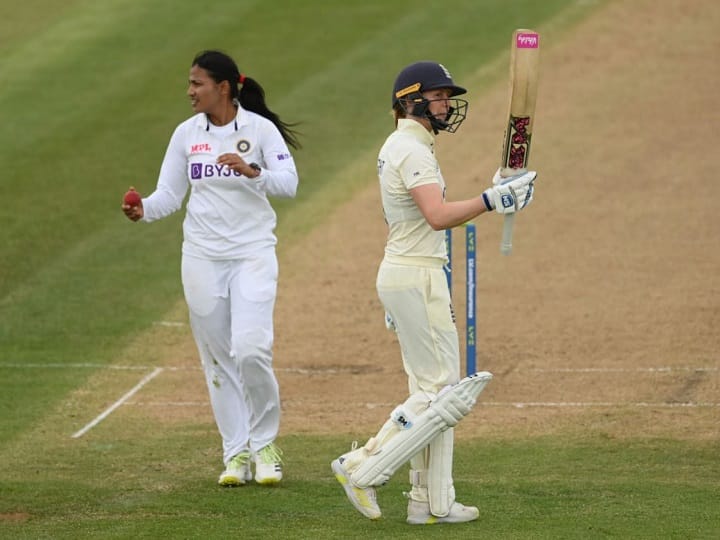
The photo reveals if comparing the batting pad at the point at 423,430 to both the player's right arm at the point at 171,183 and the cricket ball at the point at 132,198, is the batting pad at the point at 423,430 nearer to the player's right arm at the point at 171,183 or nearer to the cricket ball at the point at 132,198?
the cricket ball at the point at 132,198

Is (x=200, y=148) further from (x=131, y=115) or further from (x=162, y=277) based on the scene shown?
(x=131, y=115)

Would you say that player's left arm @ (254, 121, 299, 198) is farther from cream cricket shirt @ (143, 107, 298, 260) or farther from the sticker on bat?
the sticker on bat

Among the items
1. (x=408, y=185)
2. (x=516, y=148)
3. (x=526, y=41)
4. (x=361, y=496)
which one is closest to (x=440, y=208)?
(x=408, y=185)

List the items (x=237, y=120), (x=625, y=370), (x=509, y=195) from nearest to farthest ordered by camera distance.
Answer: (x=509, y=195) → (x=237, y=120) → (x=625, y=370)

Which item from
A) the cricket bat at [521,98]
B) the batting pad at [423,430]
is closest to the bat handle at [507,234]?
the cricket bat at [521,98]

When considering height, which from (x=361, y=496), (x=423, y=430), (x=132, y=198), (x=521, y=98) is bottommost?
(x=361, y=496)

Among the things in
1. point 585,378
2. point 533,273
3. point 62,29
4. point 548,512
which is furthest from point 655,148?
point 548,512

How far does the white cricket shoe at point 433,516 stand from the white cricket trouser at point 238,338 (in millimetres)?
1466

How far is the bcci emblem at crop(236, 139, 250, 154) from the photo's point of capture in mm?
8758

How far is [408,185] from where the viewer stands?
24.0ft

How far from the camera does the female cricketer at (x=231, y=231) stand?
8.62m

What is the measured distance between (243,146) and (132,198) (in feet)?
2.51

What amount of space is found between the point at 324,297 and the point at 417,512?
23.6 ft

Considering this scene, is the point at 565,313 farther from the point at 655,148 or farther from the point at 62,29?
the point at 62,29
